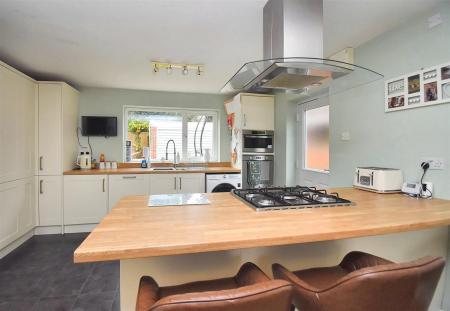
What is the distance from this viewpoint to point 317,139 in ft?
10.8

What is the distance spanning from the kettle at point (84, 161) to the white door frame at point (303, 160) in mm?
3148

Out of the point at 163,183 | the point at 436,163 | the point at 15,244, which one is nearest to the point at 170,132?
the point at 163,183

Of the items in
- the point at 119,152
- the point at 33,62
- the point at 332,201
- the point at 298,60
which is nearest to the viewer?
the point at 298,60

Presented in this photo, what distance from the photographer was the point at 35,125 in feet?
10.7

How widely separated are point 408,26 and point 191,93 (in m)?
3.20

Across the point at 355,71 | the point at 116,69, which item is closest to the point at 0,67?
the point at 116,69

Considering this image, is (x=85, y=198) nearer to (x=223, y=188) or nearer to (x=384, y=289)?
(x=223, y=188)

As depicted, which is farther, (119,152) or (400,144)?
(119,152)

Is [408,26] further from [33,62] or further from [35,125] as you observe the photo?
[35,125]

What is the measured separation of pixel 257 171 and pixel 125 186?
2.02m

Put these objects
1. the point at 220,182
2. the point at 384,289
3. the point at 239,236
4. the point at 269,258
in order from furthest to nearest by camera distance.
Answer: the point at 220,182 < the point at 269,258 < the point at 239,236 < the point at 384,289

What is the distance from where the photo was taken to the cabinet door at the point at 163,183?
3643 mm

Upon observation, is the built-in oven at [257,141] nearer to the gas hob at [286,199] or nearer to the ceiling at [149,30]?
the ceiling at [149,30]

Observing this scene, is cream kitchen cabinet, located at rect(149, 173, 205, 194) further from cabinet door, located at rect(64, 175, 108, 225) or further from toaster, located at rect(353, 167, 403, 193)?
toaster, located at rect(353, 167, 403, 193)
